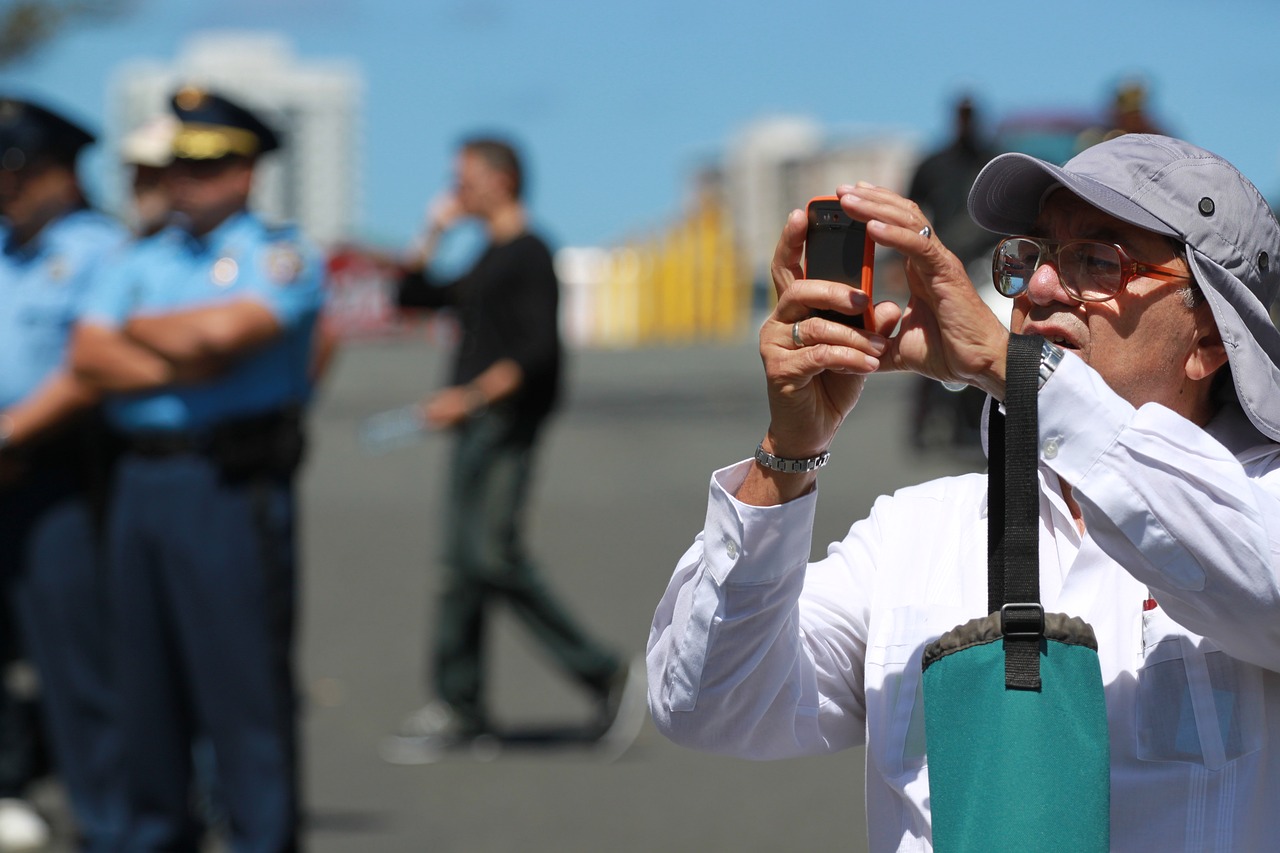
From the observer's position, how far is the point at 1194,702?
2072 mm

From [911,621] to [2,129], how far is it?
4.79 metres

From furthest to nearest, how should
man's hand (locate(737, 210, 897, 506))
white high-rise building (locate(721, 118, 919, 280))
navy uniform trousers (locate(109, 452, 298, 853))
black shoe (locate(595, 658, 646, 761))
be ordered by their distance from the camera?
1. white high-rise building (locate(721, 118, 919, 280))
2. black shoe (locate(595, 658, 646, 761))
3. navy uniform trousers (locate(109, 452, 298, 853))
4. man's hand (locate(737, 210, 897, 506))

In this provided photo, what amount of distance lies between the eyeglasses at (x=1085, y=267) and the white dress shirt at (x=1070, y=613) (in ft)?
0.71

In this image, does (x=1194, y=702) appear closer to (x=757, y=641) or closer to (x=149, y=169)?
(x=757, y=641)

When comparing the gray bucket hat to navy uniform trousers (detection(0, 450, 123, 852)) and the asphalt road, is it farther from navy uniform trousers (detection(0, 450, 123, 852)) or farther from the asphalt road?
navy uniform trousers (detection(0, 450, 123, 852))

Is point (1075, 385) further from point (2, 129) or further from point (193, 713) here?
point (2, 129)

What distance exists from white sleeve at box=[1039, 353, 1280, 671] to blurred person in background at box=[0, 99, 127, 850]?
402 cm

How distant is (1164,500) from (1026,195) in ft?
1.80

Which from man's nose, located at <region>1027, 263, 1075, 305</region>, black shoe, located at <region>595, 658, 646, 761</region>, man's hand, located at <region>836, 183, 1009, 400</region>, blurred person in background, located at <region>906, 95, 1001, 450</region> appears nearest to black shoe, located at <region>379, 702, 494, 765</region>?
black shoe, located at <region>595, 658, 646, 761</region>

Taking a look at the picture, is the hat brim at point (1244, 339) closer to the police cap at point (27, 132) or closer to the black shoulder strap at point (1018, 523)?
the black shoulder strap at point (1018, 523)

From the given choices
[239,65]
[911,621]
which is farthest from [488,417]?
[239,65]

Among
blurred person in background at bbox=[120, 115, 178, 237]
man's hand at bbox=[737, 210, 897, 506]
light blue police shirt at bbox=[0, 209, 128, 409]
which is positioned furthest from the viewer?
light blue police shirt at bbox=[0, 209, 128, 409]

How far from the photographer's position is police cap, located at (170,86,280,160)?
5.22 m

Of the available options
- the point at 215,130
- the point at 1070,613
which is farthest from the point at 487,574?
the point at 1070,613
